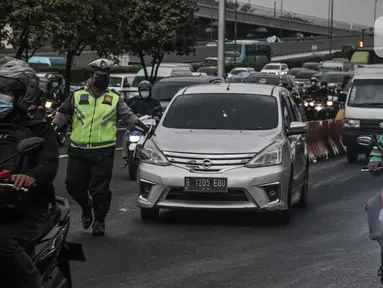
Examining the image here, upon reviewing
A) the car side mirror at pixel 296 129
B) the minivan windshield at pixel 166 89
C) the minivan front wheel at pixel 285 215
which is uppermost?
the car side mirror at pixel 296 129

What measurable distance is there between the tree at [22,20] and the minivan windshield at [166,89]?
6.84 meters

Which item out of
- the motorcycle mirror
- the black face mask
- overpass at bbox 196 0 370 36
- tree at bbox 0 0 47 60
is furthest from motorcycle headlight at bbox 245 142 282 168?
overpass at bbox 196 0 370 36

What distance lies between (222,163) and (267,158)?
519 millimetres

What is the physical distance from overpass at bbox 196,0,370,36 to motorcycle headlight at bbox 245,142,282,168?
111899mm

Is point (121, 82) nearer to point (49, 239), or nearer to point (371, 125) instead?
point (371, 125)

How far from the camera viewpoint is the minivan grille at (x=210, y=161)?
11.9 meters

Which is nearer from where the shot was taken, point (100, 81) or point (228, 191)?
point (100, 81)

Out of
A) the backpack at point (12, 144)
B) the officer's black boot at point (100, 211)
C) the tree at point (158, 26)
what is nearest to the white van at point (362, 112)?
the officer's black boot at point (100, 211)

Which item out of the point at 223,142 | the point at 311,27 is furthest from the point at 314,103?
the point at 311,27

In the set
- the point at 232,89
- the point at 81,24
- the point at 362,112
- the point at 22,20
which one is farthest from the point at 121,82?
the point at 232,89

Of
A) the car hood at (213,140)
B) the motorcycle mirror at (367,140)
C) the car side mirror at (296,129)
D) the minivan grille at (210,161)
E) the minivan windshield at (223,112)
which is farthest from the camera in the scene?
the minivan windshield at (223,112)

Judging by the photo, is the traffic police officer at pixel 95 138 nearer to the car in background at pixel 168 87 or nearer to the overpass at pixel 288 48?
the car in background at pixel 168 87

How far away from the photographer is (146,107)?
17.2m

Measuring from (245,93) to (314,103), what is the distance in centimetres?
2159
